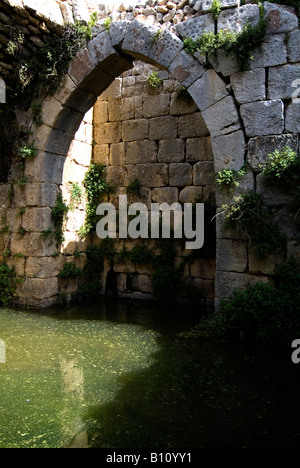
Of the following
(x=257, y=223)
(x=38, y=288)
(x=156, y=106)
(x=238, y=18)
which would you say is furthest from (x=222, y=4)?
(x=38, y=288)

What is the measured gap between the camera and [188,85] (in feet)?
16.3

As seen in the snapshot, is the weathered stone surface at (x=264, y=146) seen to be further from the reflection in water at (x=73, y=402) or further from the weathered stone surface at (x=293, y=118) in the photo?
the reflection in water at (x=73, y=402)

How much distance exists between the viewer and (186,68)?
4.93 metres

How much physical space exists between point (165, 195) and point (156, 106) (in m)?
1.56

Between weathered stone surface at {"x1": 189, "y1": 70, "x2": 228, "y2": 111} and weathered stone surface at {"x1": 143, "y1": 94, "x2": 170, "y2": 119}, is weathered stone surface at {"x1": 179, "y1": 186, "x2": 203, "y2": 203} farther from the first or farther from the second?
weathered stone surface at {"x1": 189, "y1": 70, "x2": 228, "y2": 111}

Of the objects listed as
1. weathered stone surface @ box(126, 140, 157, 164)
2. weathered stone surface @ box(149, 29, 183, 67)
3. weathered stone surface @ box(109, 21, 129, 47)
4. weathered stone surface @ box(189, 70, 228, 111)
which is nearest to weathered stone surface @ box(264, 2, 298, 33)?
weathered stone surface @ box(189, 70, 228, 111)

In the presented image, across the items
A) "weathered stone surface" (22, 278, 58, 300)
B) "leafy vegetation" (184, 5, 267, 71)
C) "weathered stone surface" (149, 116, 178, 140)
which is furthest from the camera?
"weathered stone surface" (149, 116, 178, 140)

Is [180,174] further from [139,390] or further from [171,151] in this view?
[139,390]

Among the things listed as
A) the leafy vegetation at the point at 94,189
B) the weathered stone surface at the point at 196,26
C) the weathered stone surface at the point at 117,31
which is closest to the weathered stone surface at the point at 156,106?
the leafy vegetation at the point at 94,189

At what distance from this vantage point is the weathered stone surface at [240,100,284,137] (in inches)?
176

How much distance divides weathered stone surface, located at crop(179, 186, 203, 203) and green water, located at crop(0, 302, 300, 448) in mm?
2184

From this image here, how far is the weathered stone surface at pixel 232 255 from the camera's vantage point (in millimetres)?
4680

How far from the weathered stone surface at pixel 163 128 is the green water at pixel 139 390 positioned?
3.26 m
